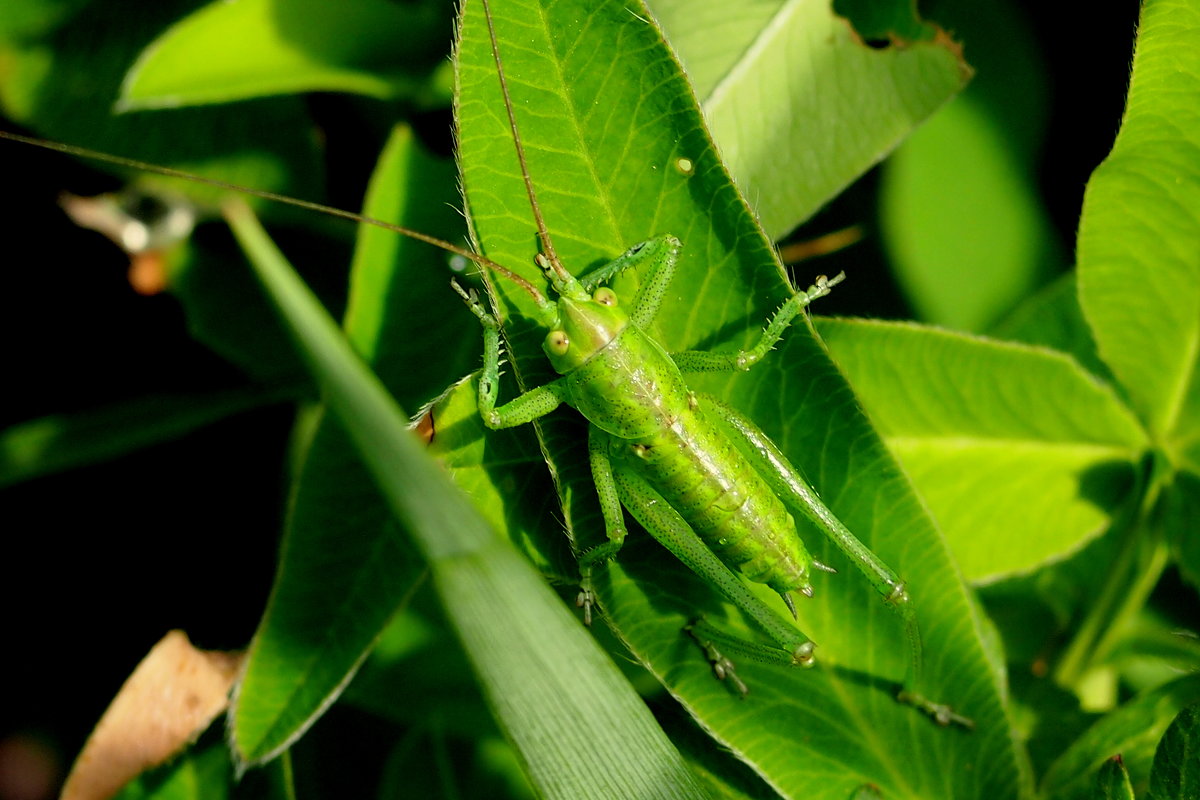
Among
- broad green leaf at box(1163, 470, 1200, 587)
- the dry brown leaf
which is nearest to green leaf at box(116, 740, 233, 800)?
the dry brown leaf

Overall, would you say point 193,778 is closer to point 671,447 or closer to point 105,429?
point 105,429

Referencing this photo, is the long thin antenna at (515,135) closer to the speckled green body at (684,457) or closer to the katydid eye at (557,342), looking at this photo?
the katydid eye at (557,342)

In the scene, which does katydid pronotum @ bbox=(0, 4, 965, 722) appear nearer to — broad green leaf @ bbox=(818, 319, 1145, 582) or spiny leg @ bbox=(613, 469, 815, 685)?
spiny leg @ bbox=(613, 469, 815, 685)

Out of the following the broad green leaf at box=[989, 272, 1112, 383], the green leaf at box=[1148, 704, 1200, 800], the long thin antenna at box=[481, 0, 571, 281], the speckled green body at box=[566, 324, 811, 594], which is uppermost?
the long thin antenna at box=[481, 0, 571, 281]

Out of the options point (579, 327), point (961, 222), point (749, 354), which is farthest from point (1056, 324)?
point (579, 327)

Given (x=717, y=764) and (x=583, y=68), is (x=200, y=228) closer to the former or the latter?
(x=583, y=68)
